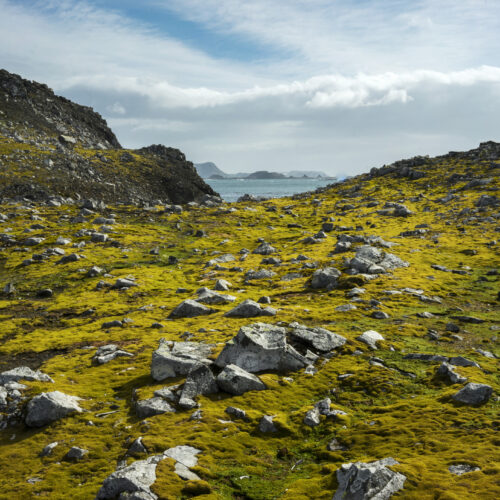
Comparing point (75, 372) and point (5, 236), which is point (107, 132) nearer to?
point (5, 236)

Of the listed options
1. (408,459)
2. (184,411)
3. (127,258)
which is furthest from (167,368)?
(127,258)

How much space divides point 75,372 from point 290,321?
13.8 metres

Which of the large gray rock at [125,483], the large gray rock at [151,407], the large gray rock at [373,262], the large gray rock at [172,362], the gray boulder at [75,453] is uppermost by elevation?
the large gray rock at [373,262]

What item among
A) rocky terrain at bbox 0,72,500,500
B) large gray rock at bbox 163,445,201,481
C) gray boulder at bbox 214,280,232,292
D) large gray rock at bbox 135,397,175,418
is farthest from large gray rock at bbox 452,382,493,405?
gray boulder at bbox 214,280,232,292

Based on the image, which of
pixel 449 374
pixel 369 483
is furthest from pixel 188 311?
pixel 369 483

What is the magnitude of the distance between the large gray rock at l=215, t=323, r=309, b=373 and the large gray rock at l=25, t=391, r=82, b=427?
720cm

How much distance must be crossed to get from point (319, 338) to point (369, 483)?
1287cm

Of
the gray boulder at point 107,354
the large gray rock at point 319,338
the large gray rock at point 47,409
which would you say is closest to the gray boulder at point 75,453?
the large gray rock at point 47,409

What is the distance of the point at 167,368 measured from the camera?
19.6 m

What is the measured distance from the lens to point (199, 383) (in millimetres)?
18016

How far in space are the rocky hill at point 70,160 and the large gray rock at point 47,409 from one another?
7900 cm

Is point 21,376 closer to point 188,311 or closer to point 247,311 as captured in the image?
point 188,311

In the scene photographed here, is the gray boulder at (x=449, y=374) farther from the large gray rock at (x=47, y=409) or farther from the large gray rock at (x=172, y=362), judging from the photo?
the large gray rock at (x=47, y=409)

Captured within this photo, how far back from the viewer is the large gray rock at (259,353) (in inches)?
782
